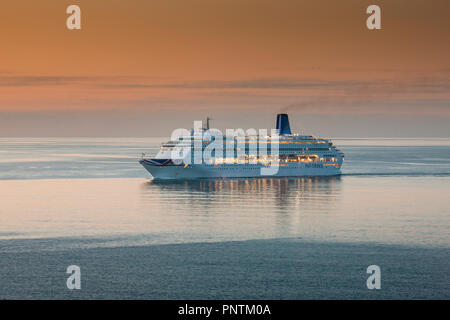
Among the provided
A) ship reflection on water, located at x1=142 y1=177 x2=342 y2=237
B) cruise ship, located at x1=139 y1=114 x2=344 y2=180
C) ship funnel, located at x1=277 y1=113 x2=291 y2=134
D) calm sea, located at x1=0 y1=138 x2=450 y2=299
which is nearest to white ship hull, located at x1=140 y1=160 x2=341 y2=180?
cruise ship, located at x1=139 y1=114 x2=344 y2=180

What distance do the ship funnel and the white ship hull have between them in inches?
509

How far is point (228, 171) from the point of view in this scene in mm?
82750

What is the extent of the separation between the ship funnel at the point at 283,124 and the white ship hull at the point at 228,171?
12920 mm

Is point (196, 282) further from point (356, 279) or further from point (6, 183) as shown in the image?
point (6, 183)

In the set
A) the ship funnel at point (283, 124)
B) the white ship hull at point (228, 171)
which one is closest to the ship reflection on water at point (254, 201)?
the white ship hull at point (228, 171)

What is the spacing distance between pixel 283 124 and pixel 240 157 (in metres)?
16.8

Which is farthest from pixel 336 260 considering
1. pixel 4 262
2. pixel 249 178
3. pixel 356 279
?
pixel 249 178

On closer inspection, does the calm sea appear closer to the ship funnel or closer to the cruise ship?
the cruise ship

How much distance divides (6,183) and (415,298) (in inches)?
2581

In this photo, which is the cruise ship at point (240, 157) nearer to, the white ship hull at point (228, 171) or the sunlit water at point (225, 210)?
the white ship hull at point (228, 171)

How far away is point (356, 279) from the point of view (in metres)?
27.2

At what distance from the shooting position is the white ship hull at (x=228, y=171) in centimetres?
7950
